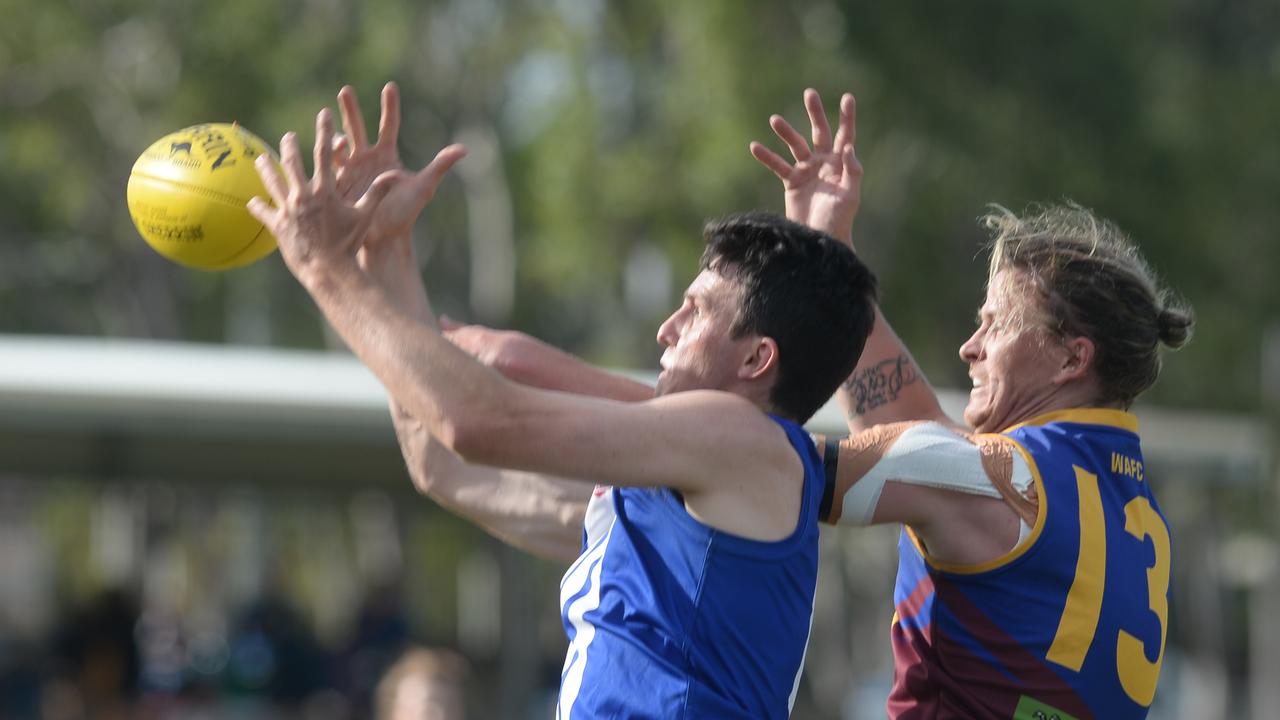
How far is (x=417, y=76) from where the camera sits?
78.7 ft

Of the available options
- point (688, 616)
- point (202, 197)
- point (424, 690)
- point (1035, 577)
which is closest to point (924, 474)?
point (1035, 577)

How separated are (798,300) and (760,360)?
0.14 metres

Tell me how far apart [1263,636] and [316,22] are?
677 inches

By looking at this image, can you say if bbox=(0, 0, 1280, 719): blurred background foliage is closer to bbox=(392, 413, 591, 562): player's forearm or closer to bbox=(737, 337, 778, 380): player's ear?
bbox=(392, 413, 591, 562): player's forearm

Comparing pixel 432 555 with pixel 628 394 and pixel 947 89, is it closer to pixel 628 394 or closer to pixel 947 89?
pixel 947 89

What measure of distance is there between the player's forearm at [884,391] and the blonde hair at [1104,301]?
444mm

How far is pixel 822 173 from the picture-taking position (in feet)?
13.9

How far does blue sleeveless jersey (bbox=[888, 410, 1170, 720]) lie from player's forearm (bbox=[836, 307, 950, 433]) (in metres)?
0.50

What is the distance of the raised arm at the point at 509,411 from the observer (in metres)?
3.00

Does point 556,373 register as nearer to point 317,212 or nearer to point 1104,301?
point 317,212

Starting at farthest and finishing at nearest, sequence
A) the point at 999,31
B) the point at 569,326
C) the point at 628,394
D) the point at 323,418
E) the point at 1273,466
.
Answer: the point at 569,326, the point at 1273,466, the point at 999,31, the point at 323,418, the point at 628,394

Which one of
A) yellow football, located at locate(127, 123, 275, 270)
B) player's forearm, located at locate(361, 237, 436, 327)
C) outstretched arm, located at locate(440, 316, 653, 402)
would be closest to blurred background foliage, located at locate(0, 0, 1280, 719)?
yellow football, located at locate(127, 123, 275, 270)

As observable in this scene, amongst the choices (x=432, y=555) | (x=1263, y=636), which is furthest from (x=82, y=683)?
(x=432, y=555)

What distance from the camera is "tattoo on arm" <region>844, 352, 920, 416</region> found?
412 cm
